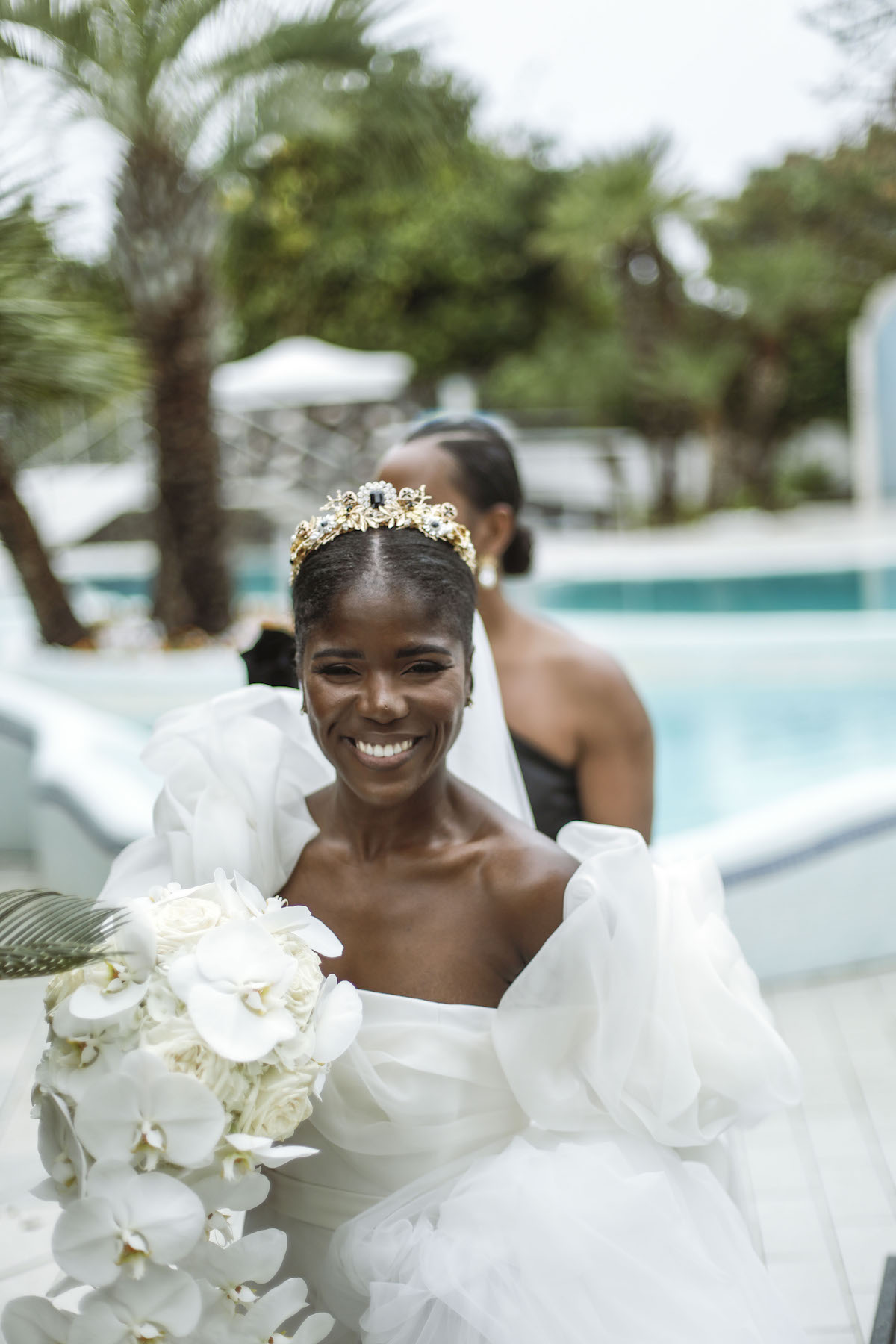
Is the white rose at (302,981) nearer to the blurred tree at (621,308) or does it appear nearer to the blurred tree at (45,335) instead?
→ the blurred tree at (45,335)

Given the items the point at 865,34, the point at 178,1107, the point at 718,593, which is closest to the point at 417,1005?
the point at 178,1107

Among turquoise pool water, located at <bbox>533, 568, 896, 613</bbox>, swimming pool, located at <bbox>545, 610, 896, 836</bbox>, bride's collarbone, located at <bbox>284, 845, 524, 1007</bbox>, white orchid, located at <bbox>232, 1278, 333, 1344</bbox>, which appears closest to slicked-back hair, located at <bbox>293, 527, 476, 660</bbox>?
bride's collarbone, located at <bbox>284, 845, 524, 1007</bbox>

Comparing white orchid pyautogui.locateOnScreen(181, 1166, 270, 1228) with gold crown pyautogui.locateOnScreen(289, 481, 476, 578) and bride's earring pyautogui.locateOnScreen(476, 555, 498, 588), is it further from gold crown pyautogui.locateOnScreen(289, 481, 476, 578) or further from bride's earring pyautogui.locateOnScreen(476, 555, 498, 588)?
bride's earring pyautogui.locateOnScreen(476, 555, 498, 588)

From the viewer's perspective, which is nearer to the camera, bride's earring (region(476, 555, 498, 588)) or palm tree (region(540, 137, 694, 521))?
bride's earring (region(476, 555, 498, 588))

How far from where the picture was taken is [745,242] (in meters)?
23.9

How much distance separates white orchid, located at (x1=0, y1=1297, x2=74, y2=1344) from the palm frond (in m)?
0.37

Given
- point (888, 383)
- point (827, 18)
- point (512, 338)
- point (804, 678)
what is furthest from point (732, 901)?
point (512, 338)

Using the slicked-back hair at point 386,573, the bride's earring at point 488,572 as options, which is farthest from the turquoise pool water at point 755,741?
the slicked-back hair at point 386,573

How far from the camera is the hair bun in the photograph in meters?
2.77

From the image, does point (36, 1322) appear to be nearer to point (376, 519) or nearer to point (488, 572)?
point (376, 519)

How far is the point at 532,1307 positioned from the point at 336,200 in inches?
1055

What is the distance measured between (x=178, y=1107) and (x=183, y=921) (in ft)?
0.66

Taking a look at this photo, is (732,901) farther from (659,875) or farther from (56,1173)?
(56,1173)

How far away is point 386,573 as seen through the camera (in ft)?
5.36
